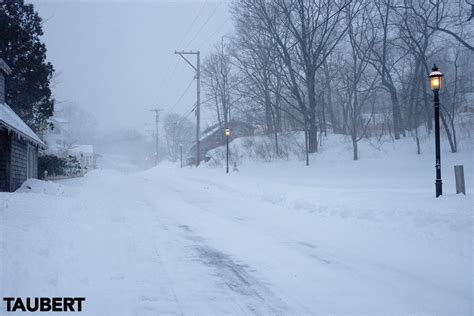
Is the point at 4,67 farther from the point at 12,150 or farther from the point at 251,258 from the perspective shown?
the point at 251,258

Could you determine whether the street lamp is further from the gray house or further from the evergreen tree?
the evergreen tree

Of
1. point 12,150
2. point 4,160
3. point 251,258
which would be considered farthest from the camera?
point 12,150

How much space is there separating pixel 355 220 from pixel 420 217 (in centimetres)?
194

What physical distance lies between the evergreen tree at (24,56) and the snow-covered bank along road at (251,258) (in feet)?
52.8

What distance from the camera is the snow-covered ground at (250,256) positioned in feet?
17.7

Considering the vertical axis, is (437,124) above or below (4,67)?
below

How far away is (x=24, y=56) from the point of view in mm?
26750

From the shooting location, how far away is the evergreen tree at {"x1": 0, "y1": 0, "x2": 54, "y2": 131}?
86.9 ft

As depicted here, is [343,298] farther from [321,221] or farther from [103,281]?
[321,221]

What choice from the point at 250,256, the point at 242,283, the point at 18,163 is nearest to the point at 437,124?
the point at 250,256

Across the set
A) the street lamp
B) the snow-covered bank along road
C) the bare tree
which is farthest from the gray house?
the bare tree

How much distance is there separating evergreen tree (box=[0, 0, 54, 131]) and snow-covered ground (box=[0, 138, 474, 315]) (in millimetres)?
15298

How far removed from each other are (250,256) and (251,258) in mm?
153

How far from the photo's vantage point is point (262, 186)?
2186 centimetres
